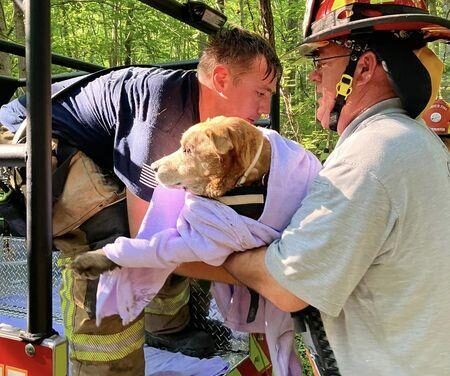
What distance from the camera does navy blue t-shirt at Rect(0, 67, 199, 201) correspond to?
2.14 meters

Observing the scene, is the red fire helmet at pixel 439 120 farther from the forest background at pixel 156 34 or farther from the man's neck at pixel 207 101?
the forest background at pixel 156 34

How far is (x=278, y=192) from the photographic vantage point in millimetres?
Answer: 1815

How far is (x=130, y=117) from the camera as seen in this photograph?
7.53 feet

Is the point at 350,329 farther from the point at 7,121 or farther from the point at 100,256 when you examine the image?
the point at 7,121

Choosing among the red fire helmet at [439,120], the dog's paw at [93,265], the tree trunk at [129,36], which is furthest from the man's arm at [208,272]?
the tree trunk at [129,36]

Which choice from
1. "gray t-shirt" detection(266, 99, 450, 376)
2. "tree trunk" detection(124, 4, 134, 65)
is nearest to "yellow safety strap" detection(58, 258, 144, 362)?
"gray t-shirt" detection(266, 99, 450, 376)

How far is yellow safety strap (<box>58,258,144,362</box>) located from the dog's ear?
95 centimetres

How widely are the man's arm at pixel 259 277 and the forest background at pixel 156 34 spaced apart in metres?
6.94

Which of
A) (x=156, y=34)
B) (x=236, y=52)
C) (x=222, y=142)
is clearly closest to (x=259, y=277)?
(x=222, y=142)

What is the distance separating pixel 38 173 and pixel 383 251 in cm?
104

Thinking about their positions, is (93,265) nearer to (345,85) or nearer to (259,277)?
(259,277)

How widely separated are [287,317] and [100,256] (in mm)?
706

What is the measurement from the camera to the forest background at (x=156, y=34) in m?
9.67

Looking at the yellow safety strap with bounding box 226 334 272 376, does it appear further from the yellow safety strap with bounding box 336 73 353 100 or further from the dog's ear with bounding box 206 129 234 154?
the yellow safety strap with bounding box 336 73 353 100
